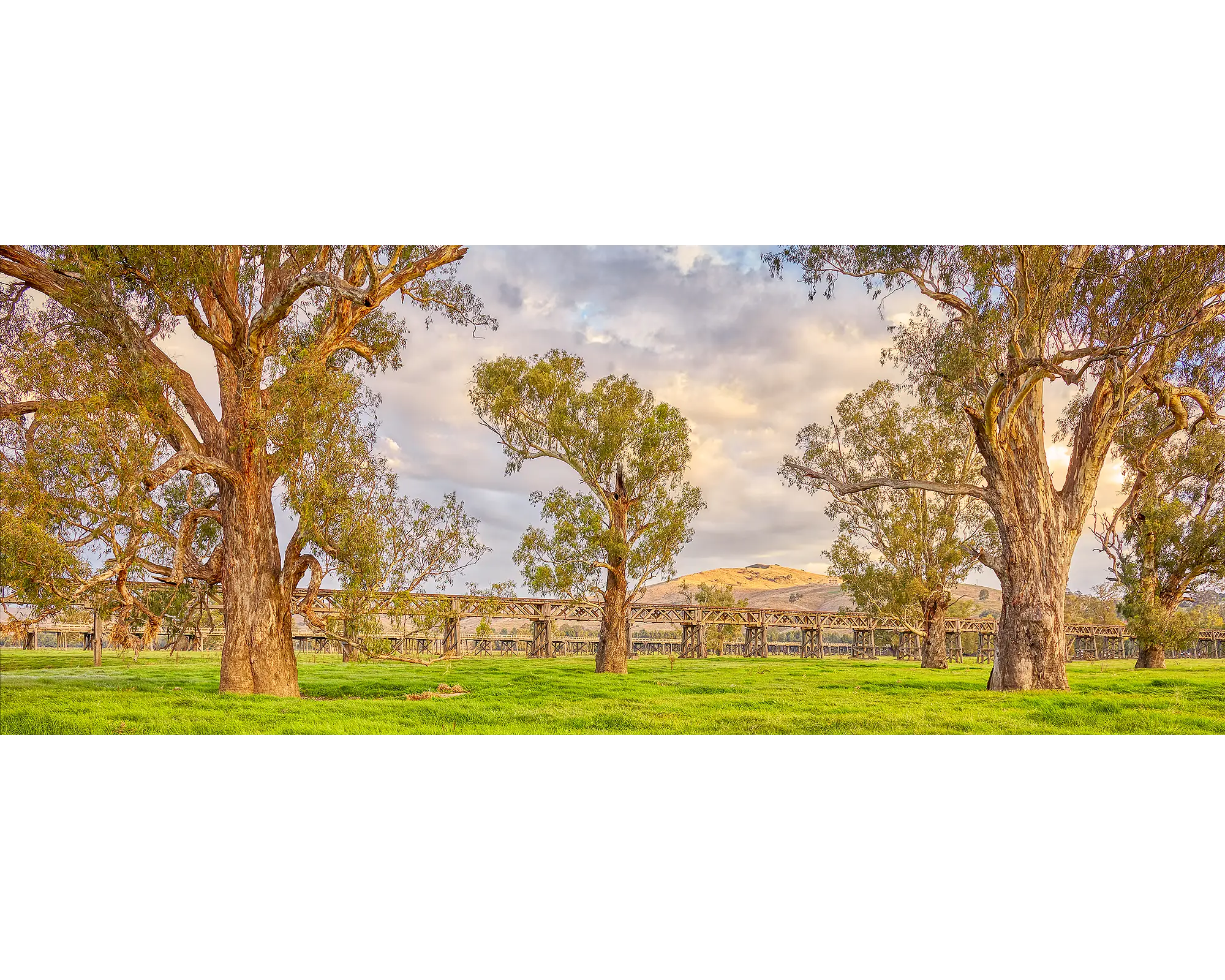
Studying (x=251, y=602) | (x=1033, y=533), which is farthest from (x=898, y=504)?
(x=251, y=602)

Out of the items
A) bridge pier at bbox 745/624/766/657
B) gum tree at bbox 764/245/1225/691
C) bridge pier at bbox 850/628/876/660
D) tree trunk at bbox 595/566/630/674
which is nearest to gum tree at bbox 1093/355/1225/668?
gum tree at bbox 764/245/1225/691

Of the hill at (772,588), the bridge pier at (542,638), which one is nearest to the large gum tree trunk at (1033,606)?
the hill at (772,588)

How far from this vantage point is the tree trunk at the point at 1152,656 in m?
8.88

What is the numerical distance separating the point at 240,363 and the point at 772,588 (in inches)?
270

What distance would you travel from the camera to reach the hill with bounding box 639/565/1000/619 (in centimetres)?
970

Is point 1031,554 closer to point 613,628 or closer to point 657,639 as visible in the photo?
point 657,639

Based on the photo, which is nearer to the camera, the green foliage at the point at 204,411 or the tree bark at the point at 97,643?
the green foliage at the point at 204,411

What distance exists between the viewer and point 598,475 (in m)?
10.7

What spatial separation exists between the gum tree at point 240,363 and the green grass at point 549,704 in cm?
66

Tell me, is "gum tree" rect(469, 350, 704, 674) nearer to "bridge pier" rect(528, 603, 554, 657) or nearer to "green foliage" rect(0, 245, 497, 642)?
"bridge pier" rect(528, 603, 554, 657)

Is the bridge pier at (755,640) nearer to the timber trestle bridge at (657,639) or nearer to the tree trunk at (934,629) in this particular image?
the timber trestle bridge at (657,639)

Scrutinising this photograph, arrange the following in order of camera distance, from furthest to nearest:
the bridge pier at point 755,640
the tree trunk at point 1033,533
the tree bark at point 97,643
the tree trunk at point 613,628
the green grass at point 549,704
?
the bridge pier at point 755,640 → the tree trunk at point 613,628 → the tree trunk at point 1033,533 → the tree bark at point 97,643 → the green grass at point 549,704
